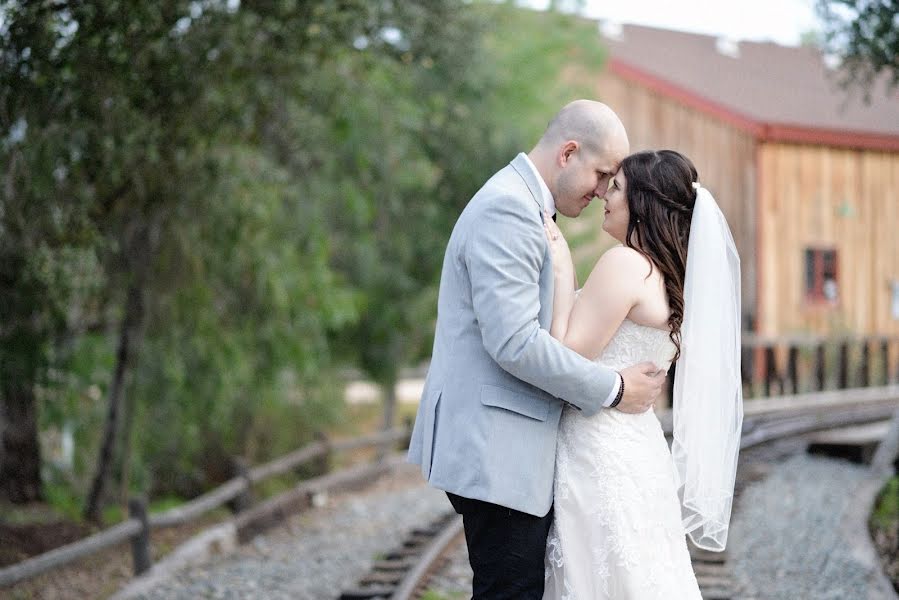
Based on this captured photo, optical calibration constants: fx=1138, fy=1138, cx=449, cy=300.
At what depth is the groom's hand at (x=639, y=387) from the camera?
3.63 metres

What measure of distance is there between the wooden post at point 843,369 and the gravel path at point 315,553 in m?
10.7

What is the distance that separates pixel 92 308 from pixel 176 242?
1.18 metres

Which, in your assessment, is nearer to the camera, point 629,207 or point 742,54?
point 629,207

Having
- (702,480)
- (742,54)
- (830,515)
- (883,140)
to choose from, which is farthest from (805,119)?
(702,480)

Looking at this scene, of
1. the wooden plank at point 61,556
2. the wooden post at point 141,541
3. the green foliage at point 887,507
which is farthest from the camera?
the green foliage at point 887,507

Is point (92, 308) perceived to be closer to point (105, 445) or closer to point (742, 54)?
point (105, 445)

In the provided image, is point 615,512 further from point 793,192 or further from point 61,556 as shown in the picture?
point 793,192

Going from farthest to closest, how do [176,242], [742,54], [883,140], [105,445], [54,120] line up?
[742,54] < [883,140] < [105,445] < [176,242] < [54,120]

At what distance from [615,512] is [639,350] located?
528mm

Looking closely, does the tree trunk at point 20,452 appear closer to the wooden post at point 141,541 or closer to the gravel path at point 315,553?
the wooden post at point 141,541

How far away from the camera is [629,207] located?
3727 mm

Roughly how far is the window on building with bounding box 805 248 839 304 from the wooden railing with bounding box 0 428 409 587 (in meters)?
11.7

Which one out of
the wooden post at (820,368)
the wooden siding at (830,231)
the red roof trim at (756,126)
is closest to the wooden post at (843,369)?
the wooden post at (820,368)

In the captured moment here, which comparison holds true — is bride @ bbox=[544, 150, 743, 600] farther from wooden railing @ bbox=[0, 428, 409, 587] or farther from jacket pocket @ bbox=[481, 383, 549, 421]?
wooden railing @ bbox=[0, 428, 409, 587]
